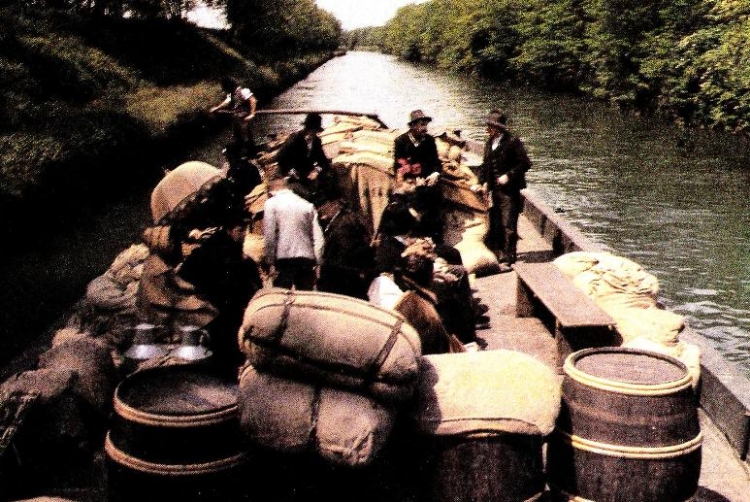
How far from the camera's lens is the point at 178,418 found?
4.30 metres

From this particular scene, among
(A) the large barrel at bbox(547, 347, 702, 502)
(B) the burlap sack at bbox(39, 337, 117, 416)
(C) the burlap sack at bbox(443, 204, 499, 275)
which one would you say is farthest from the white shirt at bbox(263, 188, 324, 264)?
(C) the burlap sack at bbox(443, 204, 499, 275)

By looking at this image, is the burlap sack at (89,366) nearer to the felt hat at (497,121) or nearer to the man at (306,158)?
the man at (306,158)

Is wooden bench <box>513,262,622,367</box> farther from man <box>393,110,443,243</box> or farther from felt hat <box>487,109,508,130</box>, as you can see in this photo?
felt hat <box>487,109,508,130</box>

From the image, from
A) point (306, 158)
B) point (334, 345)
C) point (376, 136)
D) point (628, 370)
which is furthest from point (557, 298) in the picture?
point (376, 136)

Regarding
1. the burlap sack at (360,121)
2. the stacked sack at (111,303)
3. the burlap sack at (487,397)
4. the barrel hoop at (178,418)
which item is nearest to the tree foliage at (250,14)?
the burlap sack at (360,121)

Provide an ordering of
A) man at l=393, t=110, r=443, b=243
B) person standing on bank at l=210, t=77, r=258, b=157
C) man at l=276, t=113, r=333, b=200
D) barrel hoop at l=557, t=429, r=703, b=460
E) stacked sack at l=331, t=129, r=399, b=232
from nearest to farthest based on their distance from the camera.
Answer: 1. barrel hoop at l=557, t=429, r=703, b=460
2. man at l=276, t=113, r=333, b=200
3. man at l=393, t=110, r=443, b=243
4. stacked sack at l=331, t=129, r=399, b=232
5. person standing on bank at l=210, t=77, r=258, b=157

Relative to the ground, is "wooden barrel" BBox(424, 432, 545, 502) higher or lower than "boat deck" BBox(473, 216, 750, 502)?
higher

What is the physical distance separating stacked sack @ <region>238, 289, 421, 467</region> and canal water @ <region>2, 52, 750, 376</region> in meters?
7.02

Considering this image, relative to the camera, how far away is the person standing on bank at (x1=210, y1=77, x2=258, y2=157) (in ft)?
37.4

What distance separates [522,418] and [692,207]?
51.6 feet

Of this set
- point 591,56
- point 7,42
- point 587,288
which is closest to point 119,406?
point 587,288

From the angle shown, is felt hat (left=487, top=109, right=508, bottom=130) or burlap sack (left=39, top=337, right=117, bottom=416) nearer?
burlap sack (left=39, top=337, right=117, bottom=416)

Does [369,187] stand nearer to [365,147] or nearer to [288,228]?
[365,147]

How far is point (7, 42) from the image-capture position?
82.7 ft
